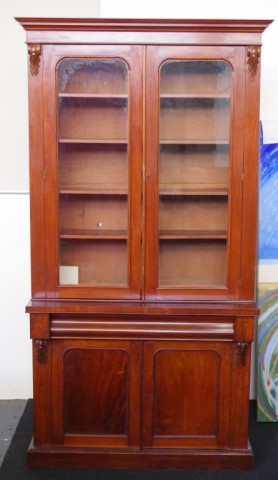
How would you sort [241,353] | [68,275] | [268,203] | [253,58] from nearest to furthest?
[253,58] → [241,353] → [68,275] → [268,203]

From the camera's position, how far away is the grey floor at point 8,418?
2682 mm

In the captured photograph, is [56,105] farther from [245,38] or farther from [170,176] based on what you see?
[245,38]

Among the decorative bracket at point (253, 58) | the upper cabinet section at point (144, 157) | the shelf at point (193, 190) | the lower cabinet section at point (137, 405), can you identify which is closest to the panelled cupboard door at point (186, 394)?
the lower cabinet section at point (137, 405)

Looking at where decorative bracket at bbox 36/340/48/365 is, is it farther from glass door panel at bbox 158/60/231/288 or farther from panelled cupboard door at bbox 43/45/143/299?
glass door panel at bbox 158/60/231/288

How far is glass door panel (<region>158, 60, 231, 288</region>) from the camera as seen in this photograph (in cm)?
238

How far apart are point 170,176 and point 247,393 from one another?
1.09 meters

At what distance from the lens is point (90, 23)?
2.27 metres

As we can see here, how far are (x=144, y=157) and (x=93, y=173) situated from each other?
0.98 feet

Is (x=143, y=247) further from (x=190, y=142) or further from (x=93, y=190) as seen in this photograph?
(x=190, y=142)

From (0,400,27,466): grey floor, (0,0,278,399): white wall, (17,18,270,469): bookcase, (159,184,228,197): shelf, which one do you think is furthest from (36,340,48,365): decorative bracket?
(159,184,228,197): shelf

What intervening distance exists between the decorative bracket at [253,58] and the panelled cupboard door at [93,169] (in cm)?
49

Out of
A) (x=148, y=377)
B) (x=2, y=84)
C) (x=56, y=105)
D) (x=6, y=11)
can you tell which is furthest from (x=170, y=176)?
(x=6, y=11)

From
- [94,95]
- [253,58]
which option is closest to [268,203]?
[253,58]

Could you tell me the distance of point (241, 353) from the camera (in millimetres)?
2377
